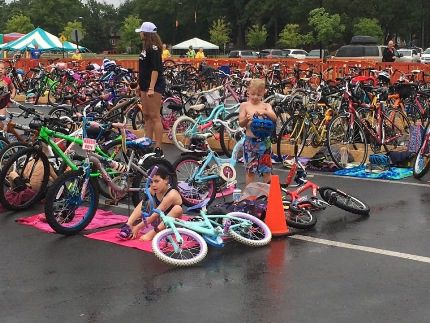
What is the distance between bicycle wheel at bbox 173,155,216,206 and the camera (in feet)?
24.6

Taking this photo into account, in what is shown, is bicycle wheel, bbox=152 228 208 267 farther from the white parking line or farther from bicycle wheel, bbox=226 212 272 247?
the white parking line

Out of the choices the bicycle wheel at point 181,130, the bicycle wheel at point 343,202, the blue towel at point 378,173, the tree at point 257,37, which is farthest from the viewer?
the tree at point 257,37

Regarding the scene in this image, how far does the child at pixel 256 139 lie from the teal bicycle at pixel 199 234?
127cm

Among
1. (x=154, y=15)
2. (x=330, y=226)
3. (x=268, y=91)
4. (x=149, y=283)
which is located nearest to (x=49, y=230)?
(x=149, y=283)

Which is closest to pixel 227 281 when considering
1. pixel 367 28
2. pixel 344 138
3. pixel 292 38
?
pixel 344 138

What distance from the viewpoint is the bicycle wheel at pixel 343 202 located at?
7.22m

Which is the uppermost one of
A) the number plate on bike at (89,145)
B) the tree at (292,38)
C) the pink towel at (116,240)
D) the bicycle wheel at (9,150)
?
the tree at (292,38)

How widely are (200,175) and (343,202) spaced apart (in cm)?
168

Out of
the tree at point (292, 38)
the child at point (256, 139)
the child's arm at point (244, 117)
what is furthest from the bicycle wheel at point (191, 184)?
the tree at point (292, 38)

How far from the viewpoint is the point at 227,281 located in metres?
5.06

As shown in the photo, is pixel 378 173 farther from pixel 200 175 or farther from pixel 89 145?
pixel 89 145

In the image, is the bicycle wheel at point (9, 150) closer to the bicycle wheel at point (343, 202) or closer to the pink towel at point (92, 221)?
the pink towel at point (92, 221)

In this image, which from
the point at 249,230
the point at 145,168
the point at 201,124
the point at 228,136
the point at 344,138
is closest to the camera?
the point at 249,230

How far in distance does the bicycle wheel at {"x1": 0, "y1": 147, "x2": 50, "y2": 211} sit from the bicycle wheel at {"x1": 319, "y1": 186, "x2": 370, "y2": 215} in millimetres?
3222
